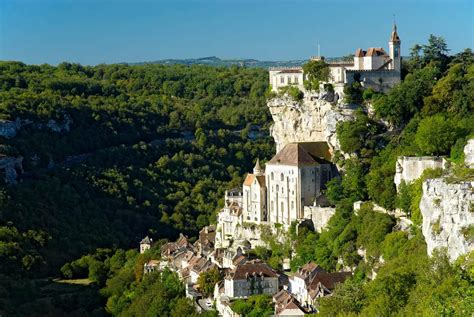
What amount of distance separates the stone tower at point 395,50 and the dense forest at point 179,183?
1188mm

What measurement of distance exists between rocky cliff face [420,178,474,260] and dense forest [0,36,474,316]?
32.0 inches

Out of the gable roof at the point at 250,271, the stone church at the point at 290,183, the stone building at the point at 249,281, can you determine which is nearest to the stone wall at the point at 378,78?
the stone church at the point at 290,183

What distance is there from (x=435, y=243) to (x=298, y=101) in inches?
936

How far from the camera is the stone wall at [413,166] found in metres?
53.0

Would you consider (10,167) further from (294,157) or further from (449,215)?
(449,215)

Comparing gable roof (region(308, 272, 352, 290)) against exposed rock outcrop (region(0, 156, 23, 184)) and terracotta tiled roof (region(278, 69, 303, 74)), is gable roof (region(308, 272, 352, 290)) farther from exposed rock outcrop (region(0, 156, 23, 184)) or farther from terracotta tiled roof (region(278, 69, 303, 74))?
exposed rock outcrop (region(0, 156, 23, 184))

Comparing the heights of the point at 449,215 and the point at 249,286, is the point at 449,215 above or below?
above

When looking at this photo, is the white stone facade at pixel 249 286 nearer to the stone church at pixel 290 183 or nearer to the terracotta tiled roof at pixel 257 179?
the stone church at pixel 290 183

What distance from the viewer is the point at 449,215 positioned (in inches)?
1740

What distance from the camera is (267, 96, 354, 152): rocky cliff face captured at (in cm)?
6359

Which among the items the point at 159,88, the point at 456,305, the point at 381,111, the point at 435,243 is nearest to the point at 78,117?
the point at 159,88

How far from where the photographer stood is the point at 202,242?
232ft

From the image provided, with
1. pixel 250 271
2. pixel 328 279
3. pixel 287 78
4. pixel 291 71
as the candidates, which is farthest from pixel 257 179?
pixel 328 279

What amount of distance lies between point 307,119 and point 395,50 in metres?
7.23
